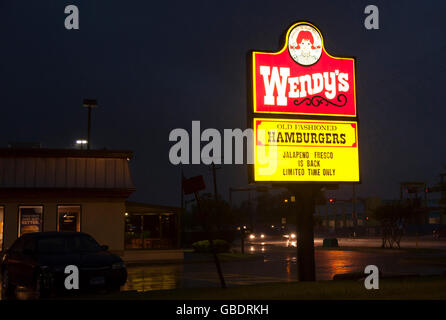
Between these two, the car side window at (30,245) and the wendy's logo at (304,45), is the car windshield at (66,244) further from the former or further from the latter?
the wendy's logo at (304,45)

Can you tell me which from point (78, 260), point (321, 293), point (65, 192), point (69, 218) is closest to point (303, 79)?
point (321, 293)

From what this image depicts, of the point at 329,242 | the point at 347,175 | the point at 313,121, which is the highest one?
the point at 313,121

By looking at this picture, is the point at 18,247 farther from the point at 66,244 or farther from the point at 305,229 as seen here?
the point at 305,229

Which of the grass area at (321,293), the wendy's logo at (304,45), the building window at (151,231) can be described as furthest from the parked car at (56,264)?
the building window at (151,231)

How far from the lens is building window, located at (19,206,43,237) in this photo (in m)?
26.5

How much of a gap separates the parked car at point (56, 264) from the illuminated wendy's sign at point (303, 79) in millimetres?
5385

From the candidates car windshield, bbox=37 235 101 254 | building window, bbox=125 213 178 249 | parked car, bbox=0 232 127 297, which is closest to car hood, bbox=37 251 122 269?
parked car, bbox=0 232 127 297

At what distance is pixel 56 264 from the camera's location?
12195mm

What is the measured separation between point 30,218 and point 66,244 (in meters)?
14.2

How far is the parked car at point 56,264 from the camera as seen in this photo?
12133 mm

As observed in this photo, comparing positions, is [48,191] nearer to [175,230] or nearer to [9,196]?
[9,196]

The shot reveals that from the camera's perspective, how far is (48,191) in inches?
1041
